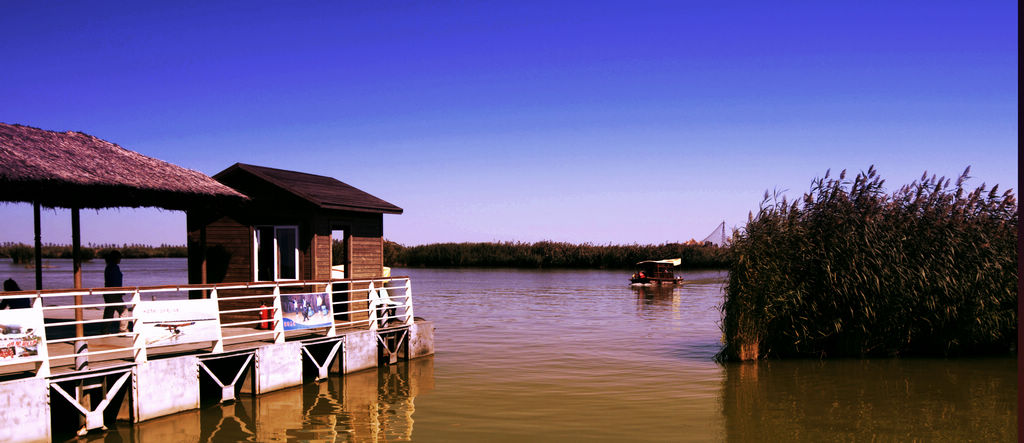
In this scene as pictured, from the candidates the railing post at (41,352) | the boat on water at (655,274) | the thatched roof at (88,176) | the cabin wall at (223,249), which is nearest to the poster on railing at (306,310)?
the thatched roof at (88,176)

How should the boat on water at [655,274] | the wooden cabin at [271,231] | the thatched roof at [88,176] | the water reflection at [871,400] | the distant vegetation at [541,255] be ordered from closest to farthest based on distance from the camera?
1. the water reflection at [871,400]
2. the thatched roof at [88,176]
3. the wooden cabin at [271,231]
4. the boat on water at [655,274]
5. the distant vegetation at [541,255]

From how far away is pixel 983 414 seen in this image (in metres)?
12.3

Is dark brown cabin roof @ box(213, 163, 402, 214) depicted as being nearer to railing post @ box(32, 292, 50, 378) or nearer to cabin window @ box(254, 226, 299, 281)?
cabin window @ box(254, 226, 299, 281)

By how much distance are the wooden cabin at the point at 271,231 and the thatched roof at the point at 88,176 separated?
2.29 meters

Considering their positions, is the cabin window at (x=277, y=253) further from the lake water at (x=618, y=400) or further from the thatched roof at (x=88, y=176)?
the lake water at (x=618, y=400)

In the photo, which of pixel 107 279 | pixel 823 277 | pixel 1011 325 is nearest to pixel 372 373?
pixel 107 279

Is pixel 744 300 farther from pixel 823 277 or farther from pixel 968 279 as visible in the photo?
pixel 968 279

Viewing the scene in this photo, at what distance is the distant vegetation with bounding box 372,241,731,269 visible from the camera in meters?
66.5

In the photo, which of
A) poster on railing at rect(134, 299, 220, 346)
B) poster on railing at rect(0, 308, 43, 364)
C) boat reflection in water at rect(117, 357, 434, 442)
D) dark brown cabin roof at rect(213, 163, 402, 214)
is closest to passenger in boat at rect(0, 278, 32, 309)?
poster on railing at rect(0, 308, 43, 364)

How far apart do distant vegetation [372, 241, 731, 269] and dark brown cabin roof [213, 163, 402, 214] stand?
152 feet

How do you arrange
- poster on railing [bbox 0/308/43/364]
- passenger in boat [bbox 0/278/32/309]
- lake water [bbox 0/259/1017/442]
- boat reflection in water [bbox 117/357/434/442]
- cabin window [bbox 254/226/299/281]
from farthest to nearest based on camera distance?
cabin window [bbox 254/226/299/281] → passenger in boat [bbox 0/278/32/309] → lake water [bbox 0/259/1017/442] → boat reflection in water [bbox 117/357/434/442] → poster on railing [bbox 0/308/43/364]

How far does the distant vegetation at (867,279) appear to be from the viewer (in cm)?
1650

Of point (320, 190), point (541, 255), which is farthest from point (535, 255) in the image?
point (320, 190)

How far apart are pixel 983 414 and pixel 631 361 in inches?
285
